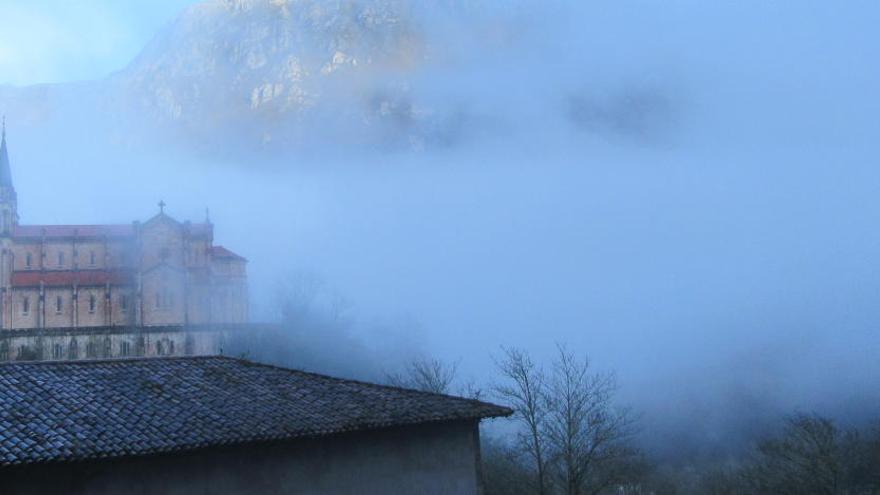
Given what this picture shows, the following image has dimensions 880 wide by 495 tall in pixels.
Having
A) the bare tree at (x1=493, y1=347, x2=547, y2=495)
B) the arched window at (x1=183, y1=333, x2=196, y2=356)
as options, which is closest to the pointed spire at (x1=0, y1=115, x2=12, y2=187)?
the arched window at (x1=183, y1=333, x2=196, y2=356)

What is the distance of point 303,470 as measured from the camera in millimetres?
17297

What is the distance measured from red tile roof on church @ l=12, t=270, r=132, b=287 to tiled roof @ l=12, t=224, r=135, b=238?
4.74 meters

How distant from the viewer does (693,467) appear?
6116 centimetres

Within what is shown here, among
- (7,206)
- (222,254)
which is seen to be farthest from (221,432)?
(7,206)

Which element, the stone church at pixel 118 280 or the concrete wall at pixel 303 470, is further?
the stone church at pixel 118 280

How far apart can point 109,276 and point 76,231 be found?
831 centimetres

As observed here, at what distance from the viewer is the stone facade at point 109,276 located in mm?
90812

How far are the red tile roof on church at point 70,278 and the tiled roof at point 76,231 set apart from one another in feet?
15.5

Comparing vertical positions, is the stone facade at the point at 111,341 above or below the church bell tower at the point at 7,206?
below

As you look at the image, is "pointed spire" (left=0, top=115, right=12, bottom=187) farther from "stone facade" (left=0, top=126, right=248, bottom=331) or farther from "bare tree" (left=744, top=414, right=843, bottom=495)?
"bare tree" (left=744, top=414, right=843, bottom=495)

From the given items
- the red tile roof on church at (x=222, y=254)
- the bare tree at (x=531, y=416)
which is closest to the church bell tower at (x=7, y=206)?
the red tile roof on church at (x=222, y=254)

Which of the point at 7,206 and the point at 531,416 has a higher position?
the point at 7,206

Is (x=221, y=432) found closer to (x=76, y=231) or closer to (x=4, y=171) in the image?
(x=76, y=231)

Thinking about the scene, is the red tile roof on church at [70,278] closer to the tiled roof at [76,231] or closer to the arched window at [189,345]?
the tiled roof at [76,231]
